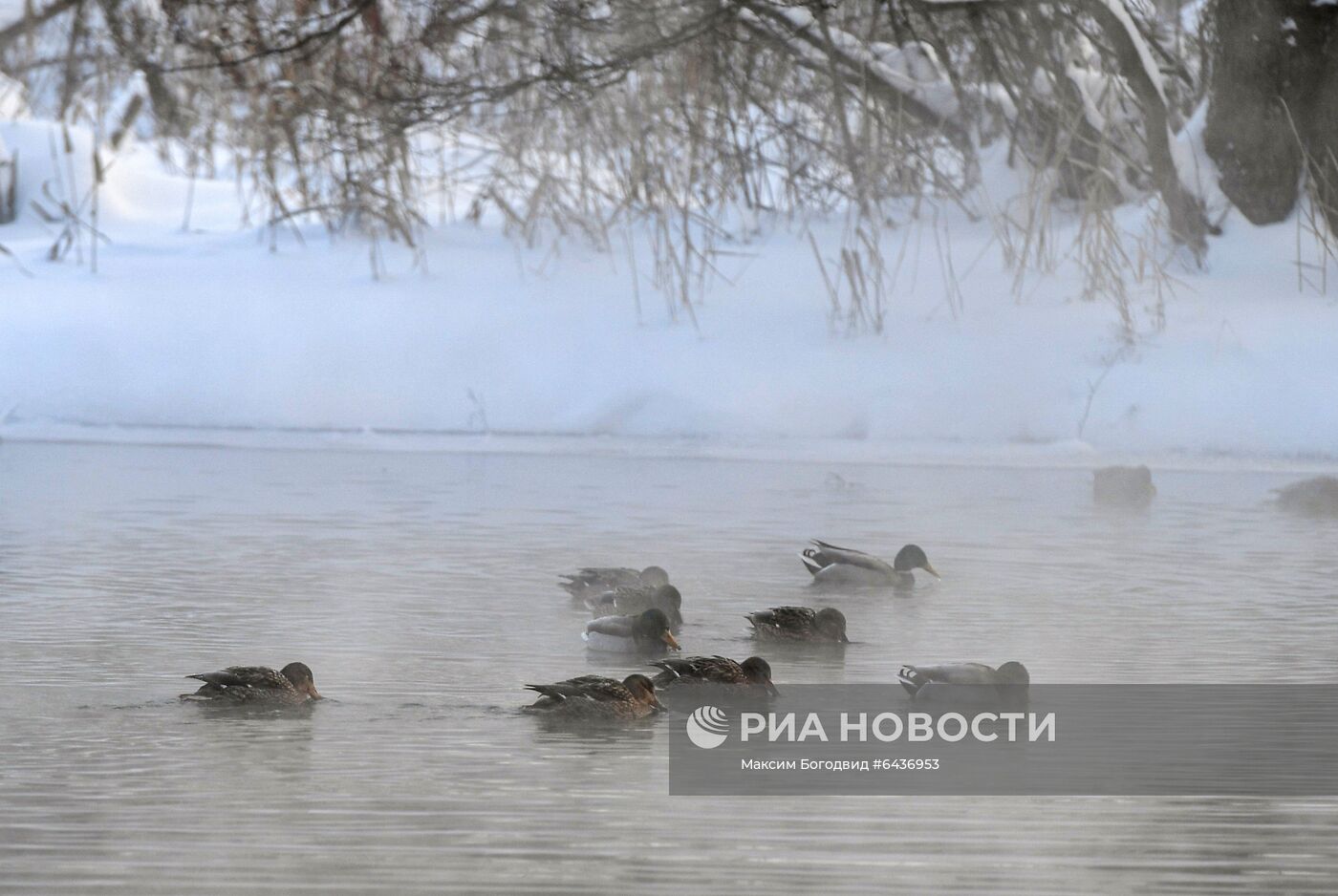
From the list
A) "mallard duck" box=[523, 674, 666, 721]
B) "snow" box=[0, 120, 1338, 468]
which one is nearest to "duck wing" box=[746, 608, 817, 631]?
"mallard duck" box=[523, 674, 666, 721]

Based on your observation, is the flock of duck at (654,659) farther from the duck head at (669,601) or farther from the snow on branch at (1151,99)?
the snow on branch at (1151,99)

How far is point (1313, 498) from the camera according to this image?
9500 mm

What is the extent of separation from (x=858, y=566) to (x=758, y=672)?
2.02m

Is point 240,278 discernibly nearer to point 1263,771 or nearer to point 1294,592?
point 1294,592

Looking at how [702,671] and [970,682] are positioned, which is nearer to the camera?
[970,682]

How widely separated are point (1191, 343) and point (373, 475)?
551cm

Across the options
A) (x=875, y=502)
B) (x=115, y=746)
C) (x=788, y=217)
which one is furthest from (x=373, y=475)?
(x=115, y=746)

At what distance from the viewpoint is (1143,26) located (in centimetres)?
1495

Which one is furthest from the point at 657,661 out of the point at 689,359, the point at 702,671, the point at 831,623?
the point at 689,359

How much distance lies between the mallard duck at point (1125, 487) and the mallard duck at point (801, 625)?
4076 mm

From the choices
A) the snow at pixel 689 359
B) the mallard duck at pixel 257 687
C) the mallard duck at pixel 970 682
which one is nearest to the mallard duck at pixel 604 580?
the mallard duck at pixel 970 682

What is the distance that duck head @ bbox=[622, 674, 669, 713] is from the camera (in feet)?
16.5

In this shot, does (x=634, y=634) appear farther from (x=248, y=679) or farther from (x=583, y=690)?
(x=248, y=679)

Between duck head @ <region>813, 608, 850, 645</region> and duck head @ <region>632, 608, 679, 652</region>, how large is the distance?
0.46 m
